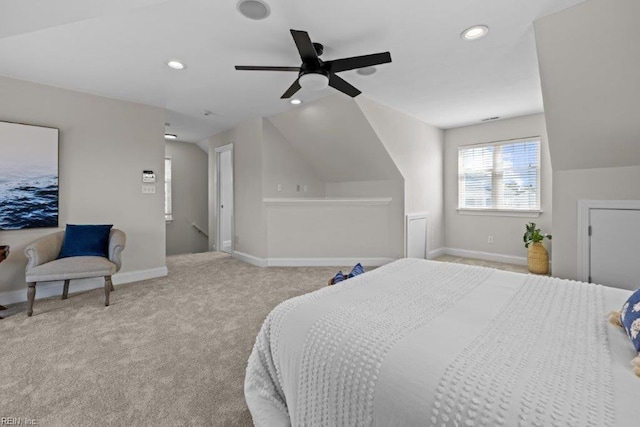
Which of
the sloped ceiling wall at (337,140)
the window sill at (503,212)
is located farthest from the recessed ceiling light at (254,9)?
the window sill at (503,212)

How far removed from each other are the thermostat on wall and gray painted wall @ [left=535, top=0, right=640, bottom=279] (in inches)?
175

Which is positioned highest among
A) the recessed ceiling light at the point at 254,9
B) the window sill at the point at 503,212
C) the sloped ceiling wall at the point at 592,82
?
the recessed ceiling light at the point at 254,9

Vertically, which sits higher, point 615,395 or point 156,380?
point 615,395

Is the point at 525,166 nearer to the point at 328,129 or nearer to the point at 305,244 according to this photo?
the point at 328,129

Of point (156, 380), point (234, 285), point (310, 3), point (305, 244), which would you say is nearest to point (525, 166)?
point (305, 244)

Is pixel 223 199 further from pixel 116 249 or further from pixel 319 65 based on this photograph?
Answer: pixel 319 65

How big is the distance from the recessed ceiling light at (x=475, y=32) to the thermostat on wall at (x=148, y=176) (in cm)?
395

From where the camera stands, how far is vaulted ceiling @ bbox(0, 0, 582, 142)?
76.7 inches

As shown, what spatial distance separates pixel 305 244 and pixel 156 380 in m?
3.12

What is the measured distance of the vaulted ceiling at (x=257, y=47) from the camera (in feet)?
6.39

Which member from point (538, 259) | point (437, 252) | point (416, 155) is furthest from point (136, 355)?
point (538, 259)

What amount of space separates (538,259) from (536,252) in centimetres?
10

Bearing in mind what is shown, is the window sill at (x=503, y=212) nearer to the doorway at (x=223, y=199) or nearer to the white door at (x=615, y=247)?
the white door at (x=615, y=247)

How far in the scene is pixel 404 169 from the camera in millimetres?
4473
